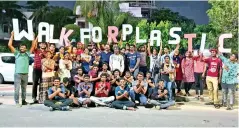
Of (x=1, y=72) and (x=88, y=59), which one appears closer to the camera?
(x=88, y=59)

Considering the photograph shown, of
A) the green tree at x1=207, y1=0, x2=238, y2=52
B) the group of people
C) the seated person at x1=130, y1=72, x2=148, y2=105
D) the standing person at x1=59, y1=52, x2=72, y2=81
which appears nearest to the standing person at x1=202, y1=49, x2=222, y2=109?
the group of people

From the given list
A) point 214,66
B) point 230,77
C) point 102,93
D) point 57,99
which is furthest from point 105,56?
point 230,77

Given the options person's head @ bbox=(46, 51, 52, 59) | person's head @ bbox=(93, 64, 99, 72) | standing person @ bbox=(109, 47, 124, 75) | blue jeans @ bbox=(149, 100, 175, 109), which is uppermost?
person's head @ bbox=(46, 51, 52, 59)

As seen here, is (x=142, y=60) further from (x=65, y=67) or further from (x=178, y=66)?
(x=65, y=67)

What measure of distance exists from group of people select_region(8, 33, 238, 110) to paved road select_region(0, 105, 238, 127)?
0.37m

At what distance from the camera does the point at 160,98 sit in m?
10.9

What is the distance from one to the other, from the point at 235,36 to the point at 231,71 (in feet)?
46.8

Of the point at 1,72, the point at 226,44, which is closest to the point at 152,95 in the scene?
the point at 1,72

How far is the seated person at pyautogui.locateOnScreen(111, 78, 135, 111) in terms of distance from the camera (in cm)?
1060

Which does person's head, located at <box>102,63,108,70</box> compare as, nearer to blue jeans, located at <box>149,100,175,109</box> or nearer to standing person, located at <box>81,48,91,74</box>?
standing person, located at <box>81,48,91,74</box>

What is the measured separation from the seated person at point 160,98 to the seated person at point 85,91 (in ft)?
5.39

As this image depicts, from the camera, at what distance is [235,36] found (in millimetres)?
24797

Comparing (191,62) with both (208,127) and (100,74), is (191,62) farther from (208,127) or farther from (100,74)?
(208,127)

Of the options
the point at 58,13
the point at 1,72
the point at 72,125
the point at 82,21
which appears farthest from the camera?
the point at 58,13
